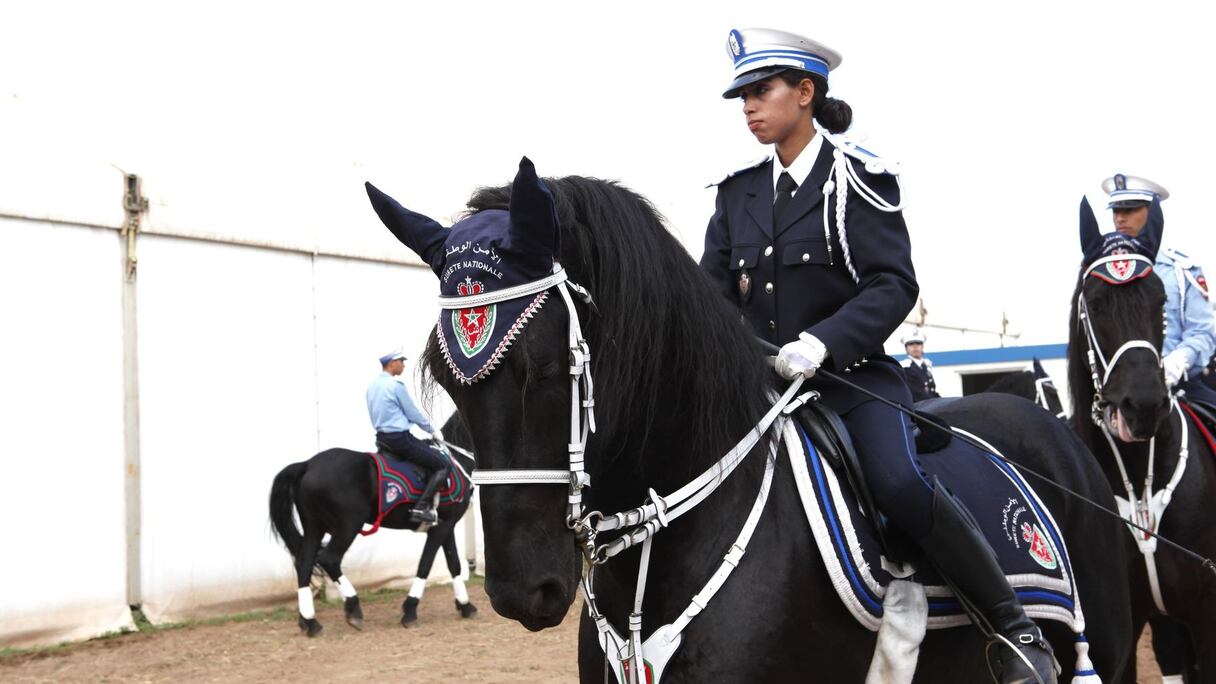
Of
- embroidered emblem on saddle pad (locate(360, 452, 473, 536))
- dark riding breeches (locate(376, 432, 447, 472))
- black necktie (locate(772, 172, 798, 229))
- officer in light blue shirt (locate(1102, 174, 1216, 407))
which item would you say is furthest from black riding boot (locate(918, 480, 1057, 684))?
dark riding breeches (locate(376, 432, 447, 472))

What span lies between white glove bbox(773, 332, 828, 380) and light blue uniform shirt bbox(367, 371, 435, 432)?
8.58 meters

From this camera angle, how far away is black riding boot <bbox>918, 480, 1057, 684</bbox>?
2.70 meters

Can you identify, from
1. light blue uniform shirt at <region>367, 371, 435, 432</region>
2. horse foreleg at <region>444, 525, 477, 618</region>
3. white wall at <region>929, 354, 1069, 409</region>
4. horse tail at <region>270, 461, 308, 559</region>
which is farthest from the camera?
white wall at <region>929, 354, 1069, 409</region>

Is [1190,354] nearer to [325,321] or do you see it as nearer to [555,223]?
[555,223]

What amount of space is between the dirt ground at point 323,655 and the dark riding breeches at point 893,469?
17.9ft

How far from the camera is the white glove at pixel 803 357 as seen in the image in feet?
8.83

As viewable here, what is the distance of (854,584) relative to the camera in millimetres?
2594

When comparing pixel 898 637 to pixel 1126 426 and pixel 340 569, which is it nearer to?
pixel 1126 426

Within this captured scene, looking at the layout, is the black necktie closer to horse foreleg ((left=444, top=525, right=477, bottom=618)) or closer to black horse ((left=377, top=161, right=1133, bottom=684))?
black horse ((left=377, top=161, right=1133, bottom=684))

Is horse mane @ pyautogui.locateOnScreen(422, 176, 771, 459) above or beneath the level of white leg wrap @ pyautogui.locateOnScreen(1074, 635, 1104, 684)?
above

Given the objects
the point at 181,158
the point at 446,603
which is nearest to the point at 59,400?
the point at 181,158

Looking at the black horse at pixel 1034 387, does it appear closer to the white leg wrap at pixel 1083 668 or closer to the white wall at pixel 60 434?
the white leg wrap at pixel 1083 668

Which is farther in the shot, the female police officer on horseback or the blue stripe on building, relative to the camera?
the blue stripe on building

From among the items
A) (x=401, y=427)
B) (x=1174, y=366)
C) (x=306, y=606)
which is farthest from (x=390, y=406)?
(x=1174, y=366)
